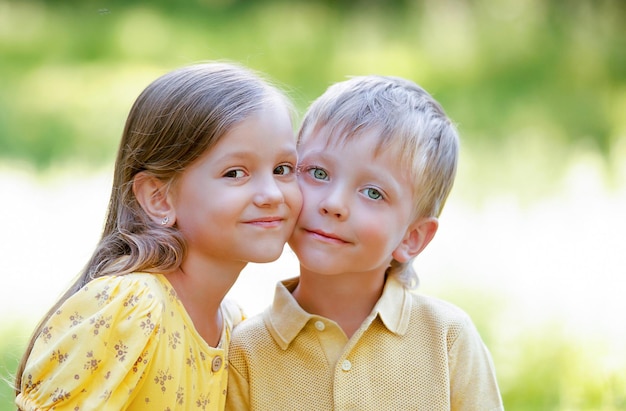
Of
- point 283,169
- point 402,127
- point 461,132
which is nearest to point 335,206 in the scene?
point 283,169

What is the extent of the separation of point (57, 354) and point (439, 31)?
4233mm

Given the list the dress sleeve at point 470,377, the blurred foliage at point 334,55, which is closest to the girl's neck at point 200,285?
the dress sleeve at point 470,377

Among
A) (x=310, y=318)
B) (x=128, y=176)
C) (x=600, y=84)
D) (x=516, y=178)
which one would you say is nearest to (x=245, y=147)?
(x=128, y=176)

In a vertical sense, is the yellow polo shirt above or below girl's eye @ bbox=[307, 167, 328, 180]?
below

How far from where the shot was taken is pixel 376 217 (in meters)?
2.25

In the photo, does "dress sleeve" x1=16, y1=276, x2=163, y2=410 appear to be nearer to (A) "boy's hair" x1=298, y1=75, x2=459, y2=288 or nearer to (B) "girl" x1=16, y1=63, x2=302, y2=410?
(B) "girl" x1=16, y1=63, x2=302, y2=410

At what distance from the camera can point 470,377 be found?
235cm

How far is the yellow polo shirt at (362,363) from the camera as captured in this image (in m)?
2.28

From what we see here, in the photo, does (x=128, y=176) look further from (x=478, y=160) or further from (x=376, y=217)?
(x=478, y=160)

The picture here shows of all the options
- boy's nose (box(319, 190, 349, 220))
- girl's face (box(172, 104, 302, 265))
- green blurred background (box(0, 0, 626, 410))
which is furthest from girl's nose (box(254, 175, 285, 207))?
green blurred background (box(0, 0, 626, 410))

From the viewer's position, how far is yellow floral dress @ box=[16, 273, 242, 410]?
1938 millimetres

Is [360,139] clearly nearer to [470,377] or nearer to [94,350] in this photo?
[470,377]

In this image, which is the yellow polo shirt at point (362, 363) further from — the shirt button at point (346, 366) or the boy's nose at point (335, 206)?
the boy's nose at point (335, 206)

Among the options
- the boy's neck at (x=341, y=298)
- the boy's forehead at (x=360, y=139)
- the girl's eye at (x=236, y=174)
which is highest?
the boy's forehead at (x=360, y=139)
